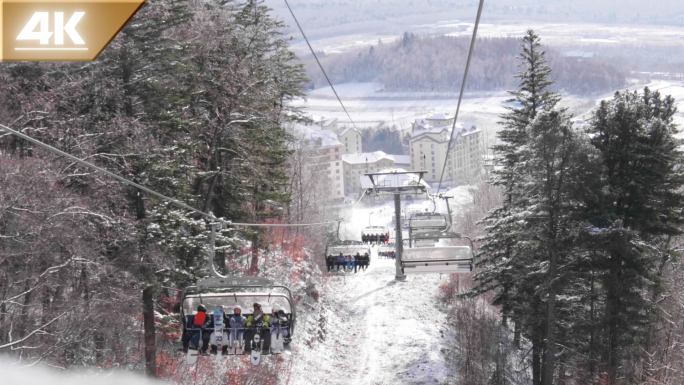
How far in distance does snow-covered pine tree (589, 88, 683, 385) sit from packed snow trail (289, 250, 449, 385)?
956cm

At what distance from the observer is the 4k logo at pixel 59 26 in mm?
6156

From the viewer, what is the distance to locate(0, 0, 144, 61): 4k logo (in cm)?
616

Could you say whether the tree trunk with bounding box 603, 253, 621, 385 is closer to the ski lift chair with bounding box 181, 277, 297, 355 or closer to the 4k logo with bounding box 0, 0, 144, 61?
the ski lift chair with bounding box 181, 277, 297, 355

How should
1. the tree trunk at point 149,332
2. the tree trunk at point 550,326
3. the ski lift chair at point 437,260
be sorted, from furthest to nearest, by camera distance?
the tree trunk at point 550,326
the ski lift chair at point 437,260
the tree trunk at point 149,332

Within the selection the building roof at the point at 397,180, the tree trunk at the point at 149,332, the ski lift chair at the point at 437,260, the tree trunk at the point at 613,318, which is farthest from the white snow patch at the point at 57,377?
the tree trunk at the point at 613,318

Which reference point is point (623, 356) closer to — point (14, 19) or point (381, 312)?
point (381, 312)

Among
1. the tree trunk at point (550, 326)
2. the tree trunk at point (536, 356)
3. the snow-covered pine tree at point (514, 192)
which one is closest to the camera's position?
the tree trunk at point (550, 326)

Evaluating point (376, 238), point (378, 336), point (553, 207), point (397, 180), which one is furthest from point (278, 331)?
point (376, 238)

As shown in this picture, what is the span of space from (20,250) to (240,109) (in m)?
14.5

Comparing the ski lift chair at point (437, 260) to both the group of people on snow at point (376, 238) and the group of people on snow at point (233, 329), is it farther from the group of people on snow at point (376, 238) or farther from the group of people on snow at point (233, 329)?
the group of people on snow at point (376, 238)

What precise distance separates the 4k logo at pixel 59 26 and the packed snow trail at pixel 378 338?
29.0m

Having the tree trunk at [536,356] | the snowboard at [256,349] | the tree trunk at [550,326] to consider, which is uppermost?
the snowboard at [256,349]

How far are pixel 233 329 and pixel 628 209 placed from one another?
63.0 feet

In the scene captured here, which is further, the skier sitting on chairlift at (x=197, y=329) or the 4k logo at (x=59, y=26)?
the skier sitting on chairlift at (x=197, y=329)
